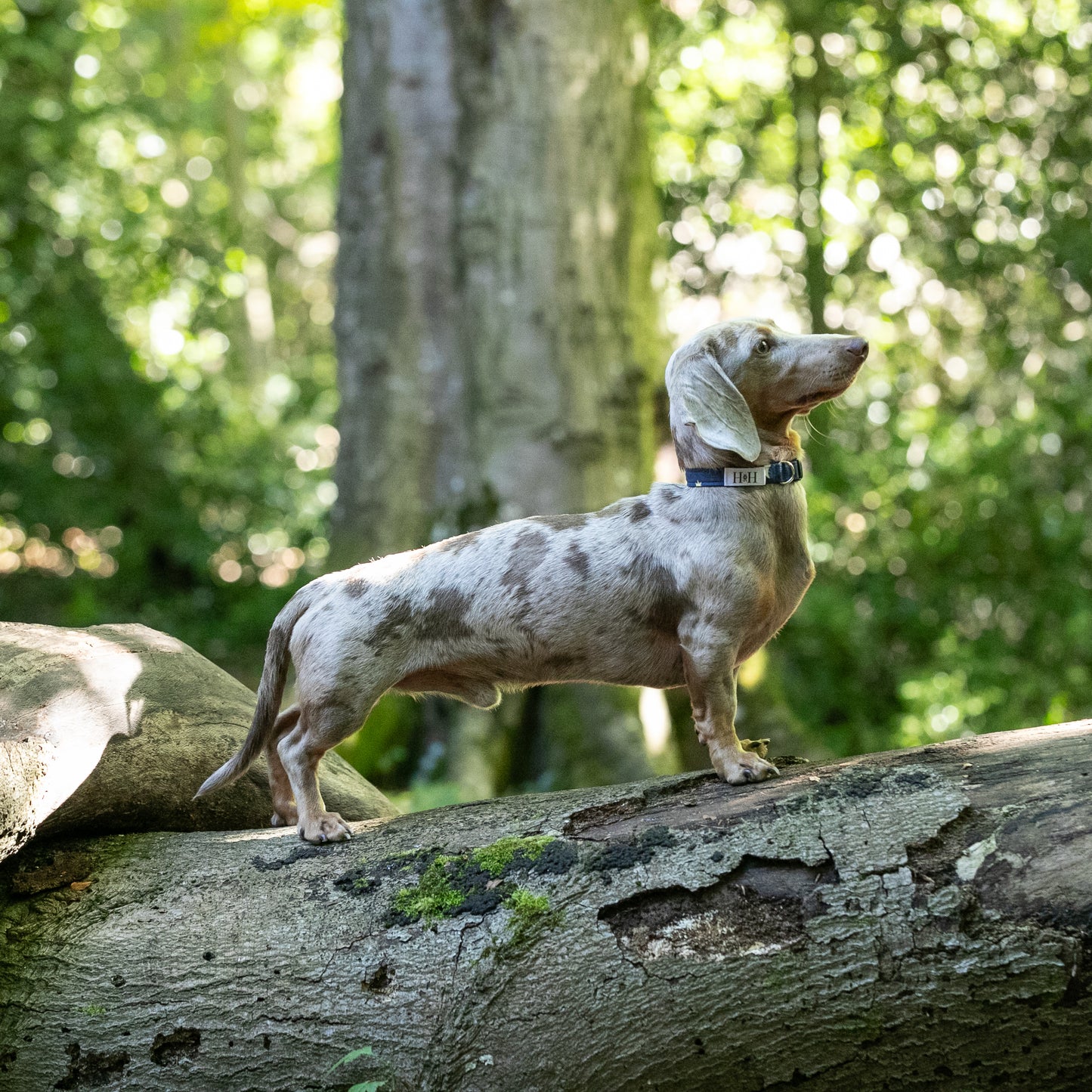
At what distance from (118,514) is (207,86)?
15.1 meters

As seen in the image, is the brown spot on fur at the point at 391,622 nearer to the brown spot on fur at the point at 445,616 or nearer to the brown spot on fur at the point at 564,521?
the brown spot on fur at the point at 445,616

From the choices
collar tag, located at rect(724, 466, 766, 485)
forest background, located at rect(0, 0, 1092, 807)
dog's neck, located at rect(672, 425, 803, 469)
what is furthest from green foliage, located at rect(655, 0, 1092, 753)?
collar tag, located at rect(724, 466, 766, 485)

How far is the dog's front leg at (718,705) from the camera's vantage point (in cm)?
332

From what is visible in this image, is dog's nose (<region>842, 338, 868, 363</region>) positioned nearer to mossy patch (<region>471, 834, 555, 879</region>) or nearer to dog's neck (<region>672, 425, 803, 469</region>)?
dog's neck (<region>672, 425, 803, 469</region>)

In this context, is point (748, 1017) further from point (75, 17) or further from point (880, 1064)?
point (75, 17)

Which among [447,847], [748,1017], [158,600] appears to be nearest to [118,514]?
[158,600]

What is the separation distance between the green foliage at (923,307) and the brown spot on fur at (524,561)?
4.90m

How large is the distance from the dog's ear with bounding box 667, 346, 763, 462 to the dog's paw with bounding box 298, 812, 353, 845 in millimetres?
1625

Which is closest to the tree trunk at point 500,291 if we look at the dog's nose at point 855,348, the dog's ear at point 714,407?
the dog's ear at point 714,407

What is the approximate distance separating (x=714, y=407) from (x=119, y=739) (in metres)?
2.15

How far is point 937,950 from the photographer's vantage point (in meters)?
2.67

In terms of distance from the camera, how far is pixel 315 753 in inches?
142

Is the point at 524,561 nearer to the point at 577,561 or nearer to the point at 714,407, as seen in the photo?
the point at 577,561

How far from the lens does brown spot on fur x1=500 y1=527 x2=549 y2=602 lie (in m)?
3.53
